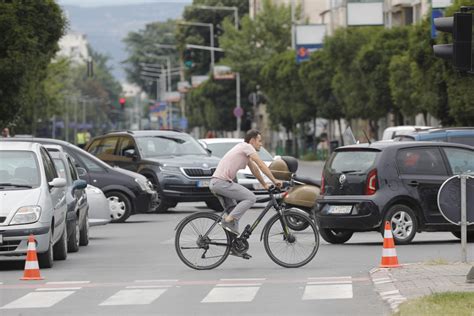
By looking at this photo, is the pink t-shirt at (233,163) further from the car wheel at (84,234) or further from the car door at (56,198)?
the car wheel at (84,234)

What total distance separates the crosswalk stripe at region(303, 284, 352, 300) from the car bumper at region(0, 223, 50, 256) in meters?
4.03

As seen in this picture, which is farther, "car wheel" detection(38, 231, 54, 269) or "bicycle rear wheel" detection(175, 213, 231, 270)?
"car wheel" detection(38, 231, 54, 269)

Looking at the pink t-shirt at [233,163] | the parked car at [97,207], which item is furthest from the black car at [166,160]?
the pink t-shirt at [233,163]

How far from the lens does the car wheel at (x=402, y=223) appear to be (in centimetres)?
2181

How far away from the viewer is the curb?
44.7 ft

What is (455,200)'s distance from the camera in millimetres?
16875

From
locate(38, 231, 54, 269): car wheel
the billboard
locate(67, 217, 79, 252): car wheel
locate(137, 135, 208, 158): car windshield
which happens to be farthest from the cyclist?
the billboard

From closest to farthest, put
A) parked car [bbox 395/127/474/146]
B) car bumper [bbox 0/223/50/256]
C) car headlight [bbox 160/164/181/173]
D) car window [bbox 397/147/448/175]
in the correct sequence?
1. car bumper [bbox 0/223/50/256]
2. car window [bbox 397/147/448/175]
3. parked car [bbox 395/127/474/146]
4. car headlight [bbox 160/164/181/173]

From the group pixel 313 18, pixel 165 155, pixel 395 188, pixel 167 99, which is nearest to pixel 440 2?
pixel 165 155

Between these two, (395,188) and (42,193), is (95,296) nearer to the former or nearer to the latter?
(42,193)

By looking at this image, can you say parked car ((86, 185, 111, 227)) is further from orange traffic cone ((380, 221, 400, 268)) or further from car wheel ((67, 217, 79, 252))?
orange traffic cone ((380, 221, 400, 268))

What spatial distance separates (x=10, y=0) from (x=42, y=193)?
29564 millimetres

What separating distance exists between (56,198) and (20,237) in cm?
131

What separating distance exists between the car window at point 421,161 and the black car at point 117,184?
9115 mm
